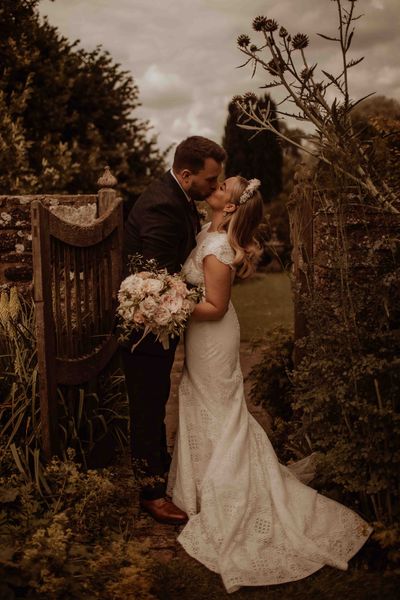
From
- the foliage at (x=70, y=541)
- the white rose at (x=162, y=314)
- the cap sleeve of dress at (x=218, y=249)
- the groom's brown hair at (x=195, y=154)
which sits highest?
the groom's brown hair at (x=195, y=154)

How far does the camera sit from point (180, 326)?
4.05m

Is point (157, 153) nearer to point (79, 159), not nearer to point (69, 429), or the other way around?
point (79, 159)

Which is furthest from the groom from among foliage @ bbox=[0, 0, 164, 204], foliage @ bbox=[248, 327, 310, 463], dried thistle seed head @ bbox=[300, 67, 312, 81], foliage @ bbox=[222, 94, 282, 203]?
foliage @ bbox=[222, 94, 282, 203]

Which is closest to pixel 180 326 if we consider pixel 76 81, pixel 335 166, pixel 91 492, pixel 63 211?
pixel 91 492

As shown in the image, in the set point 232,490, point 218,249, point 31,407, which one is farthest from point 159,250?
point 232,490

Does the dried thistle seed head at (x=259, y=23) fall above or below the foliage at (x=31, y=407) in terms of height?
above

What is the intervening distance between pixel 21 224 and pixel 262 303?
8444mm

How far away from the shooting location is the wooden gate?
4.02 metres

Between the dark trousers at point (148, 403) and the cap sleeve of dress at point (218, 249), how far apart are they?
57 cm

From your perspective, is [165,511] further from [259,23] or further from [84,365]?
[259,23]

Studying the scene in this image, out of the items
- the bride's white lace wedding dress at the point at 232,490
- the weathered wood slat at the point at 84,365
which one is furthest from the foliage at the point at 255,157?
the bride's white lace wedding dress at the point at 232,490

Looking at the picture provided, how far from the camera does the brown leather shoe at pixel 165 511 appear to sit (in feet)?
13.7

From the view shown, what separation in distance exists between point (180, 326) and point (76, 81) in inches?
289

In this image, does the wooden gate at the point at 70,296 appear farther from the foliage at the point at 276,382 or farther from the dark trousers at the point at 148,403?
the foliage at the point at 276,382
